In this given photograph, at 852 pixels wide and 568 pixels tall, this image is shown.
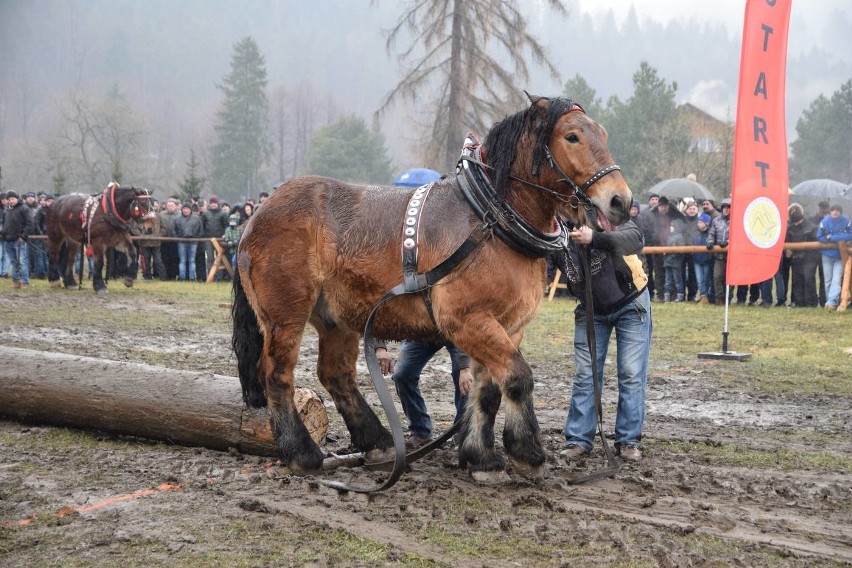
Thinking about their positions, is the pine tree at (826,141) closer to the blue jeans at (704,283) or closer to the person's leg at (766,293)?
the blue jeans at (704,283)

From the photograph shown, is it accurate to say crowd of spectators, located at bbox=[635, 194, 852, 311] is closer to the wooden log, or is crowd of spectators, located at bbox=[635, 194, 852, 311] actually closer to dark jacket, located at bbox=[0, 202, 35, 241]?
the wooden log

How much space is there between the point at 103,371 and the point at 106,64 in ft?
417

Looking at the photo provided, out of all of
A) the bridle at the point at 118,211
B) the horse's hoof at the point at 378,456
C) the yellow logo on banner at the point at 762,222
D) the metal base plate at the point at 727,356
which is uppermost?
the bridle at the point at 118,211

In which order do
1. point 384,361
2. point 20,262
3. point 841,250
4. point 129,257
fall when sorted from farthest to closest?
point 20,262, point 129,257, point 841,250, point 384,361

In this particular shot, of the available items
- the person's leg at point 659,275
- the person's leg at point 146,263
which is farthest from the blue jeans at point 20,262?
the person's leg at point 659,275

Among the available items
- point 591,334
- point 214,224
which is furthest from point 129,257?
point 591,334

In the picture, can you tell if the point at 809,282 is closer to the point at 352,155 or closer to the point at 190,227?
the point at 190,227

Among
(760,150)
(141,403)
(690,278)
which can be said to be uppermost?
(760,150)

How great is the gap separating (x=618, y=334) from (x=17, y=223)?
1834cm

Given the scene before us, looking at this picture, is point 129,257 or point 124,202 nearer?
point 124,202

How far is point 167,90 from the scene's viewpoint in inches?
4956

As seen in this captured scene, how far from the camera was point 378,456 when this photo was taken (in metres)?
5.79

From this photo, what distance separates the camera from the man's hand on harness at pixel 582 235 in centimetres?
530

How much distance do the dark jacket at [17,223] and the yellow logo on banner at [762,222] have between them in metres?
16.5
